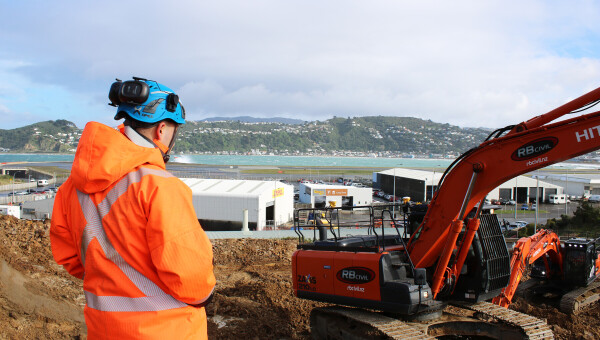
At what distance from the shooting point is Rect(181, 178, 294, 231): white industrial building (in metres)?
30.7

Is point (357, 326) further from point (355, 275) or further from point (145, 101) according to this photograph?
point (145, 101)

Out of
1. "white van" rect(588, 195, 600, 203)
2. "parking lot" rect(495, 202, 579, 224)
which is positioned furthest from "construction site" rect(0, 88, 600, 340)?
"white van" rect(588, 195, 600, 203)

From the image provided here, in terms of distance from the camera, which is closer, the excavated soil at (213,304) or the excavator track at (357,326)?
the excavator track at (357,326)

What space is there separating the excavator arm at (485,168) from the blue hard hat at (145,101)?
4821 mm

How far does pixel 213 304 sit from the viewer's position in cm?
908

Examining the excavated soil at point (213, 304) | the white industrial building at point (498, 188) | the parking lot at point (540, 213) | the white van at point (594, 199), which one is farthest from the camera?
the white industrial building at point (498, 188)

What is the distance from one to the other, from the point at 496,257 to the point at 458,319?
1.16 metres

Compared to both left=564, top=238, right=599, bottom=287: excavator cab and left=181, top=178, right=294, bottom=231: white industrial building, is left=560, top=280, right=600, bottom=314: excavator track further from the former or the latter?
left=181, top=178, right=294, bottom=231: white industrial building

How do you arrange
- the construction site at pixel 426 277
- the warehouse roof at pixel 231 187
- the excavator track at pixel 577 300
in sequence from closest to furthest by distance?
1. the construction site at pixel 426 277
2. the excavator track at pixel 577 300
3. the warehouse roof at pixel 231 187

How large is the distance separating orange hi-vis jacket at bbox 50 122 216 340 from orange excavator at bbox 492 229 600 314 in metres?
8.25

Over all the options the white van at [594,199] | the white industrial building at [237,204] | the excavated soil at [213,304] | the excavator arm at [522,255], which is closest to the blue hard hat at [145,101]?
the excavated soil at [213,304]

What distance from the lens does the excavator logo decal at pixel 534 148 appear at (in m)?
5.80

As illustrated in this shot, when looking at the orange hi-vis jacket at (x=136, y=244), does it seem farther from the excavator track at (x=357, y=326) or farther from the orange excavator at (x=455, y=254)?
the excavator track at (x=357, y=326)

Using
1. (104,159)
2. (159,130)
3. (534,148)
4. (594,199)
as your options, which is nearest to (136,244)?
(104,159)
